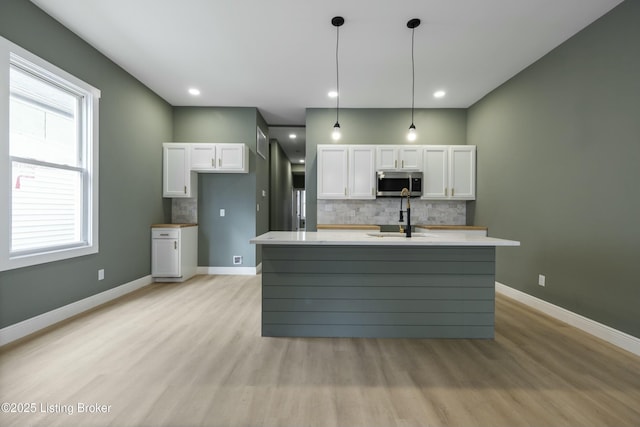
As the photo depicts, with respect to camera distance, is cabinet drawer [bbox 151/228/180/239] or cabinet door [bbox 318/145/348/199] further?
cabinet door [bbox 318/145/348/199]

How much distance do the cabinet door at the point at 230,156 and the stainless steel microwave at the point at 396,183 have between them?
2.27 m

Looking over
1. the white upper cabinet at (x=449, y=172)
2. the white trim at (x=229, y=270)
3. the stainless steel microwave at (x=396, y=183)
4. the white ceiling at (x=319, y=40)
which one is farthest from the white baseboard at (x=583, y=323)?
→ the white trim at (x=229, y=270)

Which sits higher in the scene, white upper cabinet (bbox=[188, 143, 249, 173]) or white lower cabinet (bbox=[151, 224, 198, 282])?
white upper cabinet (bbox=[188, 143, 249, 173])

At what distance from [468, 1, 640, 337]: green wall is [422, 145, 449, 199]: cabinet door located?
0.80m

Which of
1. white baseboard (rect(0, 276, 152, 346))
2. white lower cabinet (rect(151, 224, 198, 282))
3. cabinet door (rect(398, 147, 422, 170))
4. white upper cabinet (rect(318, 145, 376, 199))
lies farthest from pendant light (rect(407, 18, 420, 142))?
white baseboard (rect(0, 276, 152, 346))

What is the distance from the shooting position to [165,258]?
4215mm

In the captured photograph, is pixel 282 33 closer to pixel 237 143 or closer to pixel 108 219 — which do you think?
pixel 237 143

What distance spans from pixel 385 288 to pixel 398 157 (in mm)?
2668

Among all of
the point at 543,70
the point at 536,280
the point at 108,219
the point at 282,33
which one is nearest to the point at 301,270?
the point at 282,33

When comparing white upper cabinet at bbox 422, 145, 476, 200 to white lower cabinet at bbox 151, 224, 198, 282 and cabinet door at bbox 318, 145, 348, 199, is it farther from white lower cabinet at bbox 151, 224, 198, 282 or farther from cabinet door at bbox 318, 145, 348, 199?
white lower cabinet at bbox 151, 224, 198, 282

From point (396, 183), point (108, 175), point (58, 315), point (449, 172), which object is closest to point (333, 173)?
point (396, 183)

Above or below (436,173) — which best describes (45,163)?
below

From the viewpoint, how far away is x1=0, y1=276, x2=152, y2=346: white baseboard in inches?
90.1

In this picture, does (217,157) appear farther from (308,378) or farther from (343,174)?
(308,378)
